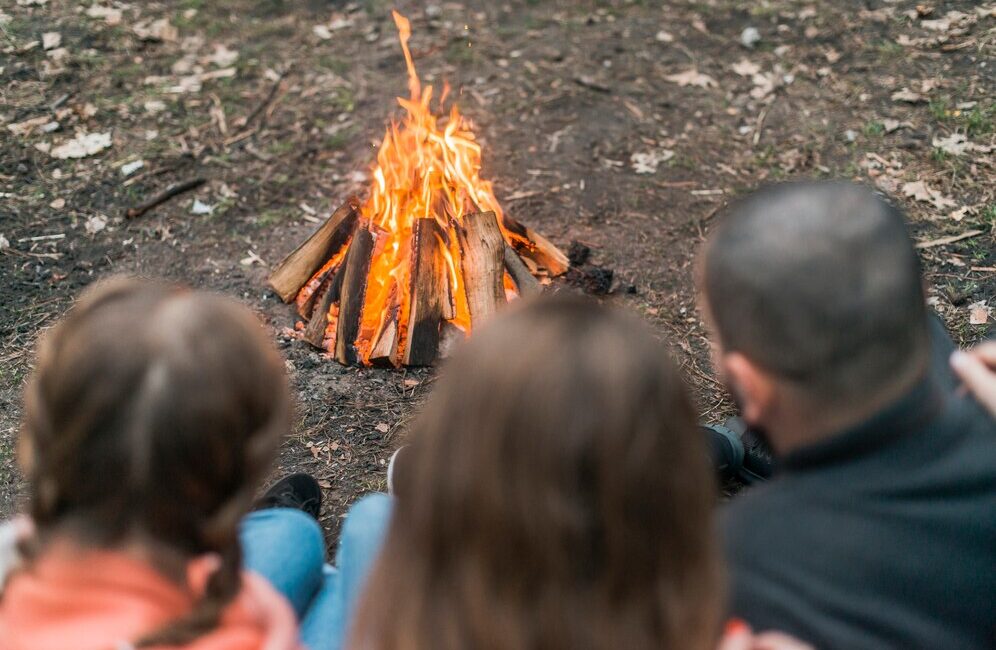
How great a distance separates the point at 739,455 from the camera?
11.4 feet

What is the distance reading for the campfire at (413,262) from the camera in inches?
159

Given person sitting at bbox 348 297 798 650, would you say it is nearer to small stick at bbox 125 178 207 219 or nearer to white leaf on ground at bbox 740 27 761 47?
small stick at bbox 125 178 207 219

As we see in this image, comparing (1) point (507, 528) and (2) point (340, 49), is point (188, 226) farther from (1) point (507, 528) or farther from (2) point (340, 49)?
(1) point (507, 528)

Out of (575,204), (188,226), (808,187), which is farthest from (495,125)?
(808,187)

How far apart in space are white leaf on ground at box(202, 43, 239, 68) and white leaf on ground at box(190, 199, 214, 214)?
5.73 feet

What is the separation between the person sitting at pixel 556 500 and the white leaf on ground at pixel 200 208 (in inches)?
157

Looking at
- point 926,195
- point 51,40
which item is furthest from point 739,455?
point 51,40

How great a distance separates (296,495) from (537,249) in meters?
1.86

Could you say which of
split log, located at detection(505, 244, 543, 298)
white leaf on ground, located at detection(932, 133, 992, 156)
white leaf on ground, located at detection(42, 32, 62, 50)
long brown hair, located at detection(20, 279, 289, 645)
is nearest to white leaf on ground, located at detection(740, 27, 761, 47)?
white leaf on ground, located at detection(932, 133, 992, 156)

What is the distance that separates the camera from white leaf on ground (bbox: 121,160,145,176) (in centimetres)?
532

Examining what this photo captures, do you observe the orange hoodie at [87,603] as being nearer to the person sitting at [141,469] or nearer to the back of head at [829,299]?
the person sitting at [141,469]

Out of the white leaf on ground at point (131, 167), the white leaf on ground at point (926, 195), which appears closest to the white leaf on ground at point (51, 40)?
the white leaf on ground at point (131, 167)

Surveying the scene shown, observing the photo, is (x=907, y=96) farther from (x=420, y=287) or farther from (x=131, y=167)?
(x=131, y=167)

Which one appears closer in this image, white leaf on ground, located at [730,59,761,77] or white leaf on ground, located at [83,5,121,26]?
white leaf on ground, located at [730,59,761,77]
